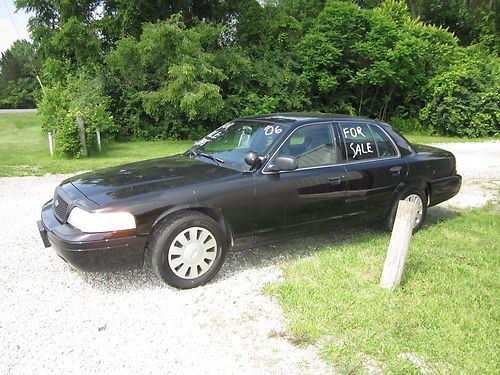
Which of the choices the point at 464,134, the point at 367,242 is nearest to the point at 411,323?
the point at 367,242

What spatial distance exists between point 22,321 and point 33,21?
19.0m

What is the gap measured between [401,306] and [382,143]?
7.36 ft

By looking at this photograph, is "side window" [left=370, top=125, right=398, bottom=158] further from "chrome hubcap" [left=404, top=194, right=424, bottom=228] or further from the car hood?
the car hood

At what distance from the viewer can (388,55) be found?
65.6 ft

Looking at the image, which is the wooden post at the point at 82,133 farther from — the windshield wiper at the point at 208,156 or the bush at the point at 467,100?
the bush at the point at 467,100

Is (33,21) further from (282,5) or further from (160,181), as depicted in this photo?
(160,181)

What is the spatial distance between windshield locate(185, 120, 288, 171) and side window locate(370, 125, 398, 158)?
129cm

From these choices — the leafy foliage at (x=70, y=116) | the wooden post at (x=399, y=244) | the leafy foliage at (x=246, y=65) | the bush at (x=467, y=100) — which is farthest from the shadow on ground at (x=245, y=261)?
the bush at (x=467, y=100)

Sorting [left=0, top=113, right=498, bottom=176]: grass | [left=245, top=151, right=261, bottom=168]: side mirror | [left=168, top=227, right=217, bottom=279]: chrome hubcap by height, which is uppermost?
[left=245, top=151, right=261, bottom=168]: side mirror

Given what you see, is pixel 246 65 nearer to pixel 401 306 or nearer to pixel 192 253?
pixel 192 253

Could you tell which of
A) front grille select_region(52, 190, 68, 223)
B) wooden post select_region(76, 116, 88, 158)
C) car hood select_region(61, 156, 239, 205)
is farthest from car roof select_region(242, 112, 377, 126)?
wooden post select_region(76, 116, 88, 158)

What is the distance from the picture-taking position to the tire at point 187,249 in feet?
11.9

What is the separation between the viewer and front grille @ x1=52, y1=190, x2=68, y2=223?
3818mm

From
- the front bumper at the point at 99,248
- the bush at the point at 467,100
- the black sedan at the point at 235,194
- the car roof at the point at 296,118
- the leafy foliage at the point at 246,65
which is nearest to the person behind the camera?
the front bumper at the point at 99,248
